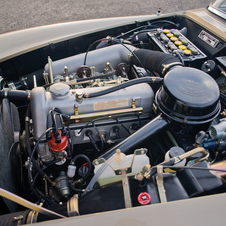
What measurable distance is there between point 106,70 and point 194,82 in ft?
2.34

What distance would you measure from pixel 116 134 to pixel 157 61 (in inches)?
20.6

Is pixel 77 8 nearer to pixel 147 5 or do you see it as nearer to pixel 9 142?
pixel 147 5

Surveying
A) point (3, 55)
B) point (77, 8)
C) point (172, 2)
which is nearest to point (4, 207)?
point (3, 55)

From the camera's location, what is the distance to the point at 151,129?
3.54 feet

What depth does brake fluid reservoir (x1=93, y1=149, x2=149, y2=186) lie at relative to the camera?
31.7 inches

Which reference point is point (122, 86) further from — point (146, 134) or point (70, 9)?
point (70, 9)

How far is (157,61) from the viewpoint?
131cm

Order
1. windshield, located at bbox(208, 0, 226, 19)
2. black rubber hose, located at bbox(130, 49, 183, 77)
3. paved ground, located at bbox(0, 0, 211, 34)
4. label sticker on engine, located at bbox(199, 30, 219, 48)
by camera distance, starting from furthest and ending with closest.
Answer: paved ground, located at bbox(0, 0, 211, 34)
windshield, located at bbox(208, 0, 226, 19)
label sticker on engine, located at bbox(199, 30, 219, 48)
black rubber hose, located at bbox(130, 49, 183, 77)

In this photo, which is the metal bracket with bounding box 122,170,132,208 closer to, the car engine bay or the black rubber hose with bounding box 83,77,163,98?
the car engine bay

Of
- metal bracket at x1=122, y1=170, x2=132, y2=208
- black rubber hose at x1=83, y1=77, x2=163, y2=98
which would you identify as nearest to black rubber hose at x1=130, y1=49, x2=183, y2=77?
black rubber hose at x1=83, y1=77, x2=163, y2=98

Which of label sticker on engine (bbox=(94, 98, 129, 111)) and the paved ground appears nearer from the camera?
label sticker on engine (bbox=(94, 98, 129, 111))

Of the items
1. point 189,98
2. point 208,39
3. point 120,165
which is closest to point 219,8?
point 208,39

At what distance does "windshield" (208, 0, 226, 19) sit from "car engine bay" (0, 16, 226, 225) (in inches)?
15.3

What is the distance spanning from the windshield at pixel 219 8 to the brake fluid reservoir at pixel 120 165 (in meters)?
1.60
